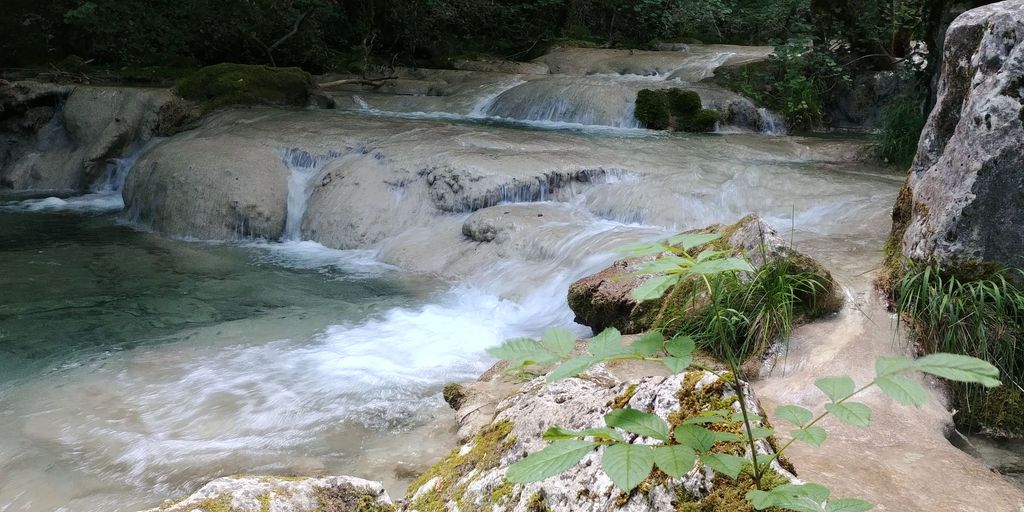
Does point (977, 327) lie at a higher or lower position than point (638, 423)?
lower

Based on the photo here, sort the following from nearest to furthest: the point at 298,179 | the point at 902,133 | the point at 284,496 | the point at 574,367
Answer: the point at 574,367 → the point at 284,496 → the point at 902,133 → the point at 298,179

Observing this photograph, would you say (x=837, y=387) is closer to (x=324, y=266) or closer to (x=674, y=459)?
(x=674, y=459)

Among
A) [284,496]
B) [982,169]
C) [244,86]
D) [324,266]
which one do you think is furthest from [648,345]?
[244,86]

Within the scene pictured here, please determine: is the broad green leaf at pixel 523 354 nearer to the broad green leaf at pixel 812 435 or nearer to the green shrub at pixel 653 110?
the broad green leaf at pixel 812 435

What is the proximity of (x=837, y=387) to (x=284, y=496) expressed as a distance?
5.51ft

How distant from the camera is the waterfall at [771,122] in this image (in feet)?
43.5

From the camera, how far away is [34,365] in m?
5.74

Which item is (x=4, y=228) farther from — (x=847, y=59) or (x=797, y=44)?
(x=847, y=59)

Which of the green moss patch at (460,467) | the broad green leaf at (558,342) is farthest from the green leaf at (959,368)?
the green moss patch at (460,467)

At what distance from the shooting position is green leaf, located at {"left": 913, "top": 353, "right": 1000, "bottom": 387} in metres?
1.30

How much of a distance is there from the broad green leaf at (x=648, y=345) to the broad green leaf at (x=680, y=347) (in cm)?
2

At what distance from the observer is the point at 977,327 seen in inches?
167

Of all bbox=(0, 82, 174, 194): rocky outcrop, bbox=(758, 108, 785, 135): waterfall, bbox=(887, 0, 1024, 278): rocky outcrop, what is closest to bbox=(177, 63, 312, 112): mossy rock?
bbox=(0, 82, 174, 194): rocky outcrop

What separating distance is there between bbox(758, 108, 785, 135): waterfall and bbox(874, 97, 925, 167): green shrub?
10.7 feet
